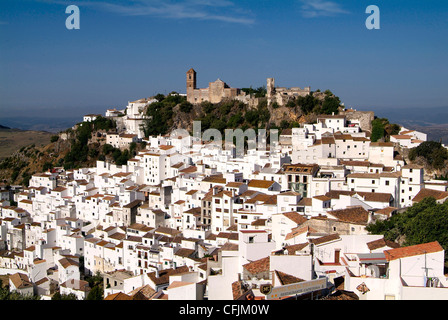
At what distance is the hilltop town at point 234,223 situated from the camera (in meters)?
9.59

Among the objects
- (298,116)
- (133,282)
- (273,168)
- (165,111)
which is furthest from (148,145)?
(133,282)

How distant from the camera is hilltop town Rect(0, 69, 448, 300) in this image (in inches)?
377

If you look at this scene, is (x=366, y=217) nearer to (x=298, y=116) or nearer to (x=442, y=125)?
(x=298, y=116)

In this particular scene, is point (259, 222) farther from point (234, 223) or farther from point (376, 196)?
point (376, 196)

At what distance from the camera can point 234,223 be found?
731 inches

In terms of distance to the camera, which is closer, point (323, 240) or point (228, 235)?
point (323, 240)

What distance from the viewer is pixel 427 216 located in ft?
42.7

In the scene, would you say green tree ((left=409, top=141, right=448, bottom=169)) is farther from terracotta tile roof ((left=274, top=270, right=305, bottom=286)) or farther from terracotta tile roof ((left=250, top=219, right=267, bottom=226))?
terracotta tile roof ((left=274, top=270, right=305, bottom=286))

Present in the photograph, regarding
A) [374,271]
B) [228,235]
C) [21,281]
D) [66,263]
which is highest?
[374,271]

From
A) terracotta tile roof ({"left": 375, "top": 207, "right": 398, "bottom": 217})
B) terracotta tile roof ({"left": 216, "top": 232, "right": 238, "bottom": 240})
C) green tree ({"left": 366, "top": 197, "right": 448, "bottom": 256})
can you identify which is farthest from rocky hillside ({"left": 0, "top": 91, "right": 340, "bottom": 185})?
green tree ({"left": 366, "top": 197, "right": 448, "bottom": 256})

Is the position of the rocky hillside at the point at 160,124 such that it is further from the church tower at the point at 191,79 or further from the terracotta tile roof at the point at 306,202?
the terracotta tile roof at the point at 306,202

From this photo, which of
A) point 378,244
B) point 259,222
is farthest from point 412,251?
point 259,222

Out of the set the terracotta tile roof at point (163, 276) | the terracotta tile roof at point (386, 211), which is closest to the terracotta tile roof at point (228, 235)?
the terracotta tile roof at point (163, 276)
